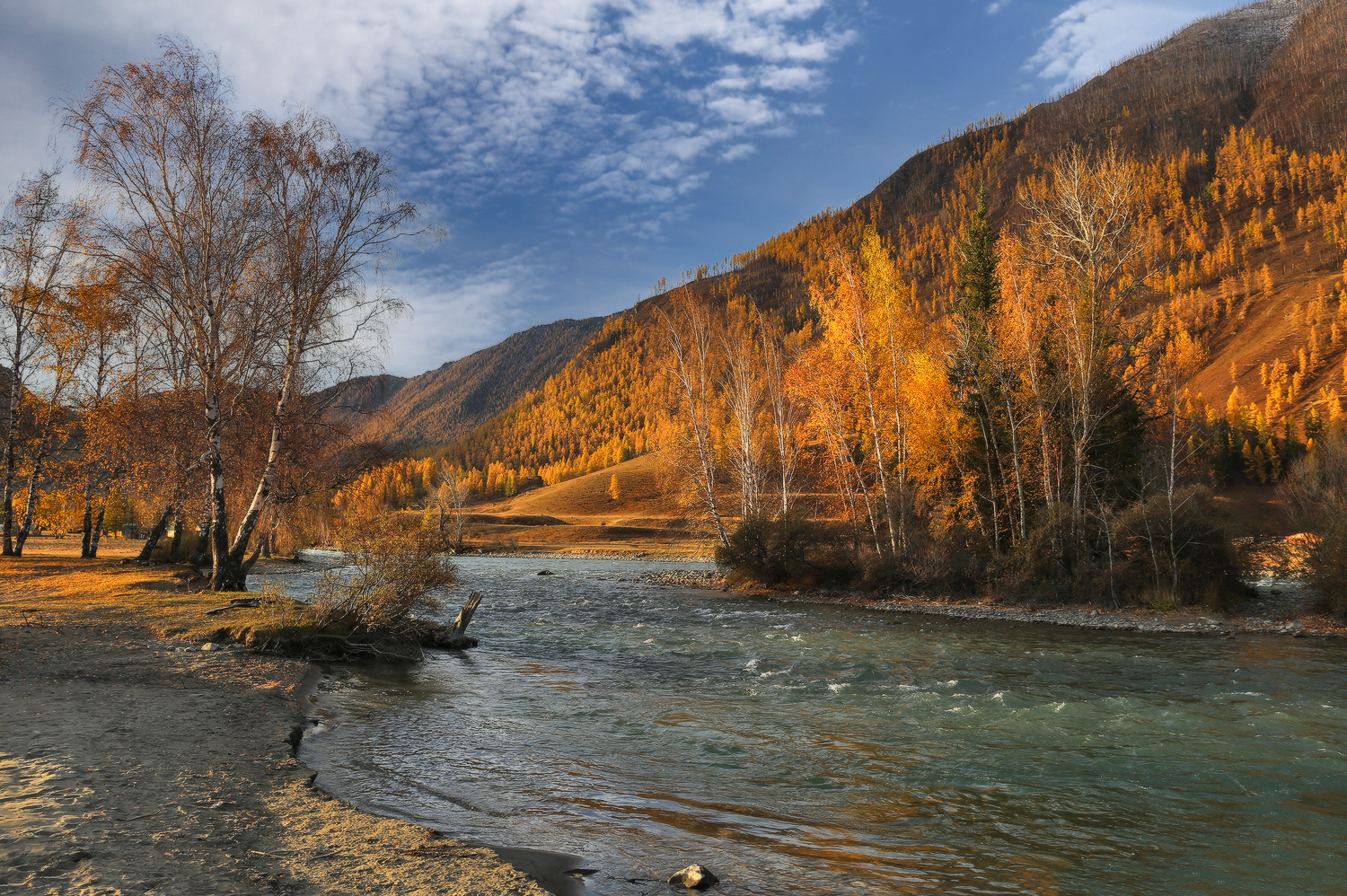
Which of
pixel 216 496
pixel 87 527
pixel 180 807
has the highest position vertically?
pixel 216 496

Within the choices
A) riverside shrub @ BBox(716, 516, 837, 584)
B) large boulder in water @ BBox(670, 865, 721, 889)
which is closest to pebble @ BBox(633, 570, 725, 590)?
riverside shrub @ BBox(716, 516, 837, 584)

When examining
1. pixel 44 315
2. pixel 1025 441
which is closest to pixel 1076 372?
pixel 1025 441

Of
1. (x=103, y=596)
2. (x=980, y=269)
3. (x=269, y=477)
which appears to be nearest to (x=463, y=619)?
(x=269, y=477)

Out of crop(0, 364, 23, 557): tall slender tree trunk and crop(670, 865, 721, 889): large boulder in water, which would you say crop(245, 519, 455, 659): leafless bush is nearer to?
crop(670, 865, 721, 889): large boulder in water

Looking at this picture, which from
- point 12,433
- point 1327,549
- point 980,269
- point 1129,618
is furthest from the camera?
point 980,269

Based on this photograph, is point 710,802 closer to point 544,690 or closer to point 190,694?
point 544,690

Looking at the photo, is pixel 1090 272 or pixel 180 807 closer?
pixel 180 807

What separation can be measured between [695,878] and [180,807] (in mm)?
4346

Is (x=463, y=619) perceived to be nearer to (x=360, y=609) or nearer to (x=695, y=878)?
(x=360, y=609)

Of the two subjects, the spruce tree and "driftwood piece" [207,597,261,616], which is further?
the spruce tree

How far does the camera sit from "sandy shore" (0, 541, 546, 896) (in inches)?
177

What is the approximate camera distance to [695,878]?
5.20m

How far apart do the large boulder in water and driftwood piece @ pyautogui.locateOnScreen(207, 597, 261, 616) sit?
14.8m

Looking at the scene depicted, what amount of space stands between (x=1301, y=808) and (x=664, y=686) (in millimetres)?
9641
